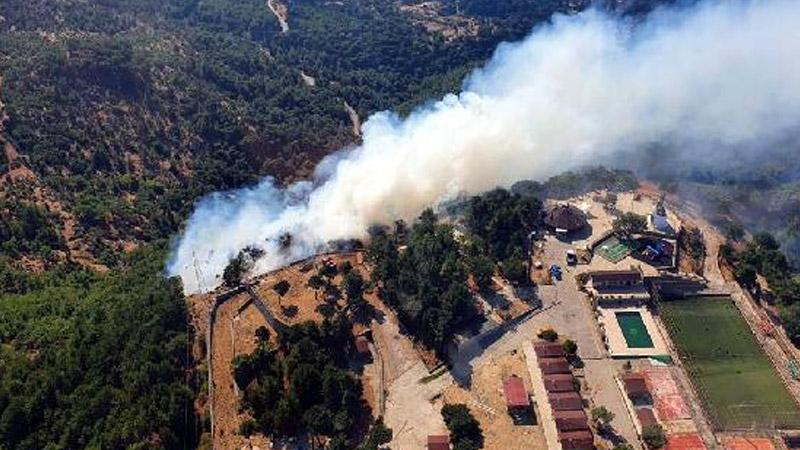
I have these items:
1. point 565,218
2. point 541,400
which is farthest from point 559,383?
point 565,218

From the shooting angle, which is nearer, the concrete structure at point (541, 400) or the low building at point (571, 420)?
the low building at point (571, 420)

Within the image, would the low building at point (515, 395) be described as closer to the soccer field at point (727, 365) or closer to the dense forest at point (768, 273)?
the soccer field at point (727, 365)

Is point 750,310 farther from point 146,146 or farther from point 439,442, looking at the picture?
Answer: point 146,146

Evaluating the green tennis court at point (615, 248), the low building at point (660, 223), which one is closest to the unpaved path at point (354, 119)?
the green tennis court at point (615, 248)

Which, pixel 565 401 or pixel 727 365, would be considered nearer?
pixel 565 401

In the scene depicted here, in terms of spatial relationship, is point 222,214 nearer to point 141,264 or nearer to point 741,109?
point 141,264

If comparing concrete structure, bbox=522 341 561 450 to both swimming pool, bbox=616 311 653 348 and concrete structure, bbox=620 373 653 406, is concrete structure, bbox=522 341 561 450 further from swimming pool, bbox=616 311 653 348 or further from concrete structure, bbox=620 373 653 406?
swimming pool, bbox=616 311 653 348

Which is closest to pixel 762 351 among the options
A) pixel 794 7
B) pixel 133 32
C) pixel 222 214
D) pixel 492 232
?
pixel 492 232
